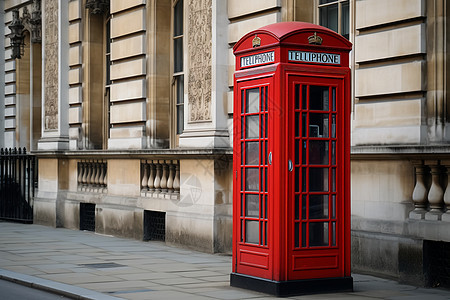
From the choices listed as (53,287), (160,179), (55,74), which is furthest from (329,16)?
(55,74)

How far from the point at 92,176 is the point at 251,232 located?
925cm

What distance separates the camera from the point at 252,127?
9.62 metres

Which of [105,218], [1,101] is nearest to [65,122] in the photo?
[105,218]

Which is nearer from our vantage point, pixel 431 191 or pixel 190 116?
pixel 431 191

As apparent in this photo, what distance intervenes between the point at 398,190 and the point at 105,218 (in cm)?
841

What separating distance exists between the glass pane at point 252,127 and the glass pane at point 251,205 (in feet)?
2.33

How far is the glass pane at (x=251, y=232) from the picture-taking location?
949 centimetres

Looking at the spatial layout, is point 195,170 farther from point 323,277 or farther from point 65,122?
point 65,122

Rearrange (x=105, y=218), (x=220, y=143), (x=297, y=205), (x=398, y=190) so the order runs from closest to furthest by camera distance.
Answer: (x=297, y=205) → (x=398, y=190) → (x=220, y=143) → (x=105, y=218)

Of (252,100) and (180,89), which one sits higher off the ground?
(180,89)

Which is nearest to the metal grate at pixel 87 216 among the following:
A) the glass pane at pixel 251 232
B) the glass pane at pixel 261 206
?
the glass pane at pixel 251 232

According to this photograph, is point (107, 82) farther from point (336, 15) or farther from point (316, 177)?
point (316, 177)

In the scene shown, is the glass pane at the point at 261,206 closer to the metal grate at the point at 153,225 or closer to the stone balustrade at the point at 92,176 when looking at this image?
the metal grate at the point at 153,225

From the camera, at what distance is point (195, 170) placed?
14.1 metres
